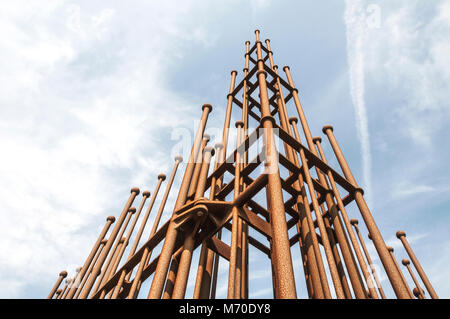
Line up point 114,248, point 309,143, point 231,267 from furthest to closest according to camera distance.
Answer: point 114,248 < point 309,143 < point 231,267

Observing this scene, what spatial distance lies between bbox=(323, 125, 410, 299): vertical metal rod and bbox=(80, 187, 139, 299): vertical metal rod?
4922 mm

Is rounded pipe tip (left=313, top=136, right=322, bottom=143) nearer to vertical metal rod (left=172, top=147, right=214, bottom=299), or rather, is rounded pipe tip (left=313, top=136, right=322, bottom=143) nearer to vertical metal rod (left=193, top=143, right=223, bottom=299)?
vertical metal rod (left=172, top=147, right=214, bottom=299)

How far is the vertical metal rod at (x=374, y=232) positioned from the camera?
3350 millimetres

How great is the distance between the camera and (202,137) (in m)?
5.66

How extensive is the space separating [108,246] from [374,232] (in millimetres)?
5325

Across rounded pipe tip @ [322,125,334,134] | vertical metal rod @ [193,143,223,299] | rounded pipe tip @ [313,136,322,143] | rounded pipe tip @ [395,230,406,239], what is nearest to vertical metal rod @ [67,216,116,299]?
vertical metal rod @ [193,143,223,299]

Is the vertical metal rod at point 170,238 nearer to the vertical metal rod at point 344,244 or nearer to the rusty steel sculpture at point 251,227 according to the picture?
the rusty steel sculpture at point 251,227

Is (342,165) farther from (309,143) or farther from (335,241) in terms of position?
(335,241)

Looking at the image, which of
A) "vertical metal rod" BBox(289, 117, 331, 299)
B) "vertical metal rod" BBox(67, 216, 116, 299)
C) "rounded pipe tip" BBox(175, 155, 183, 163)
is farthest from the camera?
"rounded pipe tip" BBox(175, 155, 183, 163)

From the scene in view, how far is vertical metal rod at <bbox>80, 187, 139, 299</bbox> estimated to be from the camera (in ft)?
18.5

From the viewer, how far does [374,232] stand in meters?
3.99

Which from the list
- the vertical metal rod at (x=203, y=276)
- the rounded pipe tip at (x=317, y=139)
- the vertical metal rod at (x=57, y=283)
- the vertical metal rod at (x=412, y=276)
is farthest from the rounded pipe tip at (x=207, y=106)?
the vertical metal rod at (x=412, y=276)
